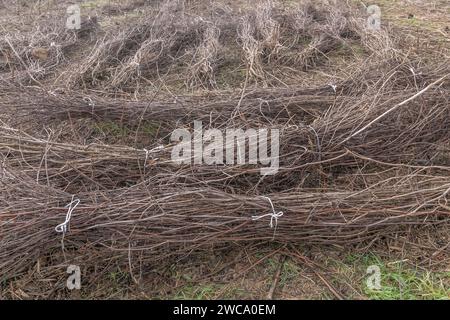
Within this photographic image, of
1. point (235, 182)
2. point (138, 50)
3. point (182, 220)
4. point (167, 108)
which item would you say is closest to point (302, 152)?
point (235, 182)

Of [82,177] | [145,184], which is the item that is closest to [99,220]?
[145,184]

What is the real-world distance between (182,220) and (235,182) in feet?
1.89

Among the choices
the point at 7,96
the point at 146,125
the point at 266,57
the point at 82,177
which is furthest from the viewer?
the point at 266,57

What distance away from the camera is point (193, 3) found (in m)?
6.59

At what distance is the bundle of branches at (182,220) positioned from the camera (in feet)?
7.81

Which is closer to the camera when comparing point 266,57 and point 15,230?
point 15,230

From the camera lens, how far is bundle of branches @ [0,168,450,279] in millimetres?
2381

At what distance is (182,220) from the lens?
2.42 meters

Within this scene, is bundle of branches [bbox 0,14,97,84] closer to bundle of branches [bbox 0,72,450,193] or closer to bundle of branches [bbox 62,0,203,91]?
bundle of branches [bbox 62,0,203,91]

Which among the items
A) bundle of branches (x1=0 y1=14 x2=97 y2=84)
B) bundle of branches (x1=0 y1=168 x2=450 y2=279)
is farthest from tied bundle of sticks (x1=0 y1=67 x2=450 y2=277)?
bundle of branches (x1=0 y1=14 x2=97 y2=84)

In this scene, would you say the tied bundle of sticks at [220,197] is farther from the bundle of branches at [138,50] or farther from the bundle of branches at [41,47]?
the bundle of branches at [41,47]

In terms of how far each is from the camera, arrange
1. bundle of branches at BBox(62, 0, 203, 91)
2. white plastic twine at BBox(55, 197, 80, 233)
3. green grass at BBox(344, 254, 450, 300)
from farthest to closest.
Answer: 1. bundle of branches at BBox(62, 0, 203, 91)
2. white plastic twine at BBox(55, 197, 80, 233)
3. green grass at BBox(344, 254, 450, 300)
